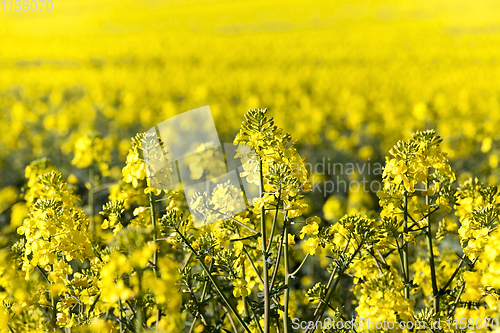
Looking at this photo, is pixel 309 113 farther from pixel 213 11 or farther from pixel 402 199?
pixel 213 11

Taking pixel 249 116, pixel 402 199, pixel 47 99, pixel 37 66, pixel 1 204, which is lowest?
pixel 1 204

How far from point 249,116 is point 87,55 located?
1662cm

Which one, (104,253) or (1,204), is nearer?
(104,253)

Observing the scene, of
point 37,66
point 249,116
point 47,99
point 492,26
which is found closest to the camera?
point 249,116

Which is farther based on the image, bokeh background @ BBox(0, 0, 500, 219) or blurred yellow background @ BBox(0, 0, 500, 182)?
blurred yellow background @ BBox(0, 0, 500, 182)

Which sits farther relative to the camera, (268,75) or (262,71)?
(262,71)

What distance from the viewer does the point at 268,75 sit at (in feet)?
42.8

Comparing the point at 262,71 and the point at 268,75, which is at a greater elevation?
the point at 262,71

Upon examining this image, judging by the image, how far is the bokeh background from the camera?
711cm

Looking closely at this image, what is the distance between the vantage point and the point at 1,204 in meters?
4.11

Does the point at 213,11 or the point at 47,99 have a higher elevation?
the point at 213,11

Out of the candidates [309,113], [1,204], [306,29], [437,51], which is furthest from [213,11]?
[1,204]

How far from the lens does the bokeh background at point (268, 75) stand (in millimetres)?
7105

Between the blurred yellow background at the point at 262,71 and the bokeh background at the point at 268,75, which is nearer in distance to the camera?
the bokeh background at the point at 268,75
